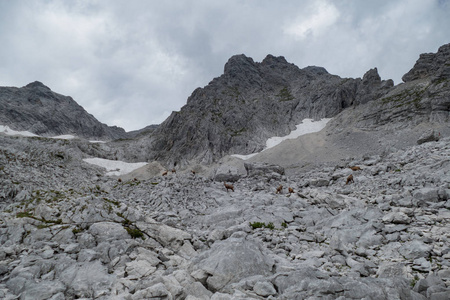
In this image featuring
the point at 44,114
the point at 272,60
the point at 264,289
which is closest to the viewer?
the point at 264,289

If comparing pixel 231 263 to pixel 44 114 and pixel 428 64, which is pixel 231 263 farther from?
pixel 44 114

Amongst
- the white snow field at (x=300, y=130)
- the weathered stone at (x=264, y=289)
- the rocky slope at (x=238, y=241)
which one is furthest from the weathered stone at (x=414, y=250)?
the white snow field at (x=300, y=130)

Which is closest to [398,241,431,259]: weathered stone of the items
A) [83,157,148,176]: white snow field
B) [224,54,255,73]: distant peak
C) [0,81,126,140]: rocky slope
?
[83,157,148,176]: white snow field

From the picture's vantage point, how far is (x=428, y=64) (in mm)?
75125

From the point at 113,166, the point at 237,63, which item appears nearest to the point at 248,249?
the point at 113,166

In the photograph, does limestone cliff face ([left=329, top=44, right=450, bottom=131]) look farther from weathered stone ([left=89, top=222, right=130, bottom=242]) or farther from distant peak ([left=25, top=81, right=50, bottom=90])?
distant peak ([left=25, top=81, right=50, bottom=90])

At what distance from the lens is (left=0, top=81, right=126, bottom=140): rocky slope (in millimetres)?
125850

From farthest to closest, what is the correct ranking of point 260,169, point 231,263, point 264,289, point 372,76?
point 372,76, point 260,169, point 231,263, point 264,289

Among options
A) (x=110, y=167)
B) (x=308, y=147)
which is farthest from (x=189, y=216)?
(x=110, y=167)

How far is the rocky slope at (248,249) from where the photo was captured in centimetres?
771

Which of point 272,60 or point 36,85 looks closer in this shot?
point 272,60

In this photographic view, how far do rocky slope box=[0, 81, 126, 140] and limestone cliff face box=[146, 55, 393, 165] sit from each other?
71055 mm

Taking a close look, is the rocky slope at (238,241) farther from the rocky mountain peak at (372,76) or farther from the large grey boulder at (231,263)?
the rocky mountain peak at (372,76)

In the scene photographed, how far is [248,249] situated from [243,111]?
101m
